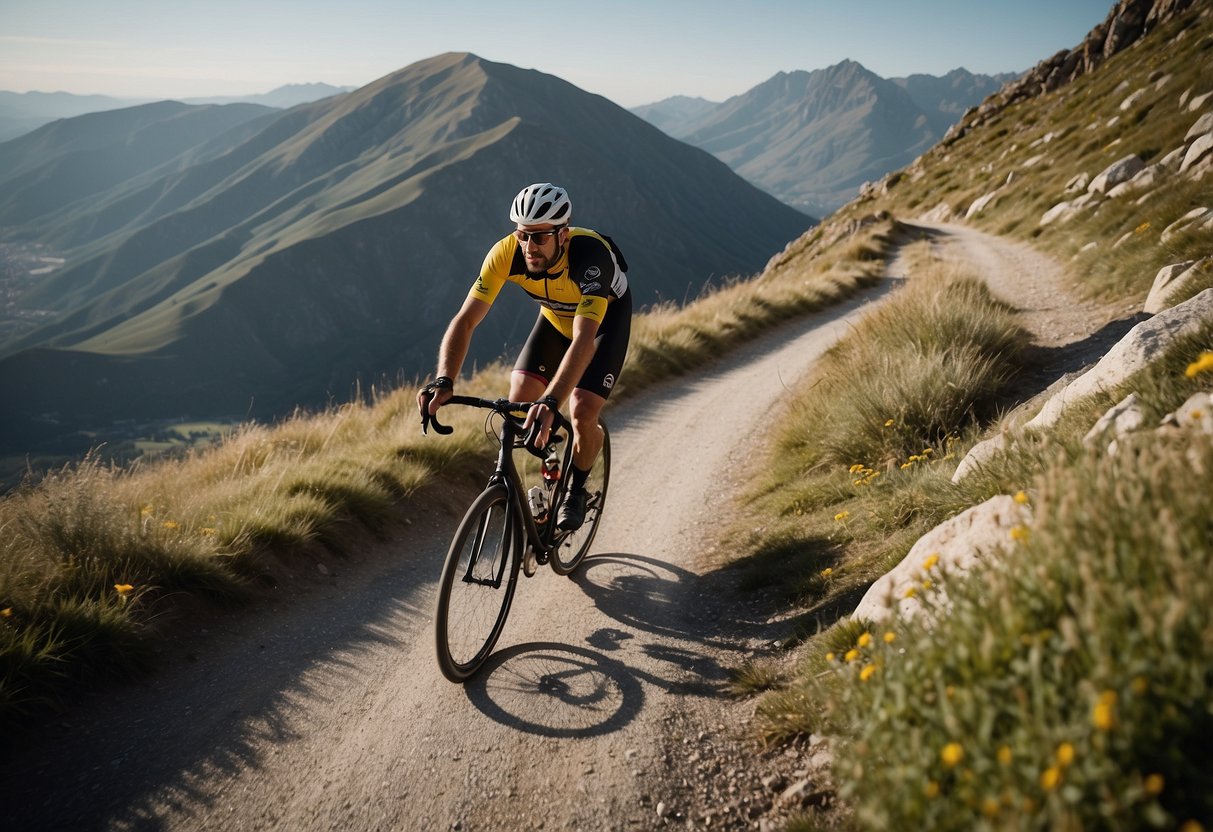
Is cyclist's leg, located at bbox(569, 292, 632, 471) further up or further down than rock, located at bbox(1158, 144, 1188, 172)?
further down

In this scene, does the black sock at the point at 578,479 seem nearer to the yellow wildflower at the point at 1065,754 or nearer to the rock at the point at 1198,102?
the yellow wildflower at the point at 1065,754

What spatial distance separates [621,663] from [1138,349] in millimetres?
4050

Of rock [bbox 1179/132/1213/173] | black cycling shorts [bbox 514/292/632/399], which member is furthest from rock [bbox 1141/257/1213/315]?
rock [bbox 1179/132/1213/173]

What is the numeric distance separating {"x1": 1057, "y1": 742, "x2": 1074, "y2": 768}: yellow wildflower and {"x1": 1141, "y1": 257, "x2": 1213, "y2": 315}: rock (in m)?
7.27

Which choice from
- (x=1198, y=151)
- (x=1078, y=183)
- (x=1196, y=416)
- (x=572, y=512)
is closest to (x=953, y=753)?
(x=1196, y=416)

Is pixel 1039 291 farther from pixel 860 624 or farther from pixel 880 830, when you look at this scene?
pixel 880 830

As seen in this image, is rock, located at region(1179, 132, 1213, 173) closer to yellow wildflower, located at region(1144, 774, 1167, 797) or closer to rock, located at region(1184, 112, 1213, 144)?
rock, located at region(1184, 112, 1213, 144)

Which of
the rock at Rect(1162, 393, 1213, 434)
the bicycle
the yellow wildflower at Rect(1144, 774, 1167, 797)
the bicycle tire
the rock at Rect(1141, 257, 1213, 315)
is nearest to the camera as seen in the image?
the yellow wildflower at Rect(1144, 774, 1167, 797)

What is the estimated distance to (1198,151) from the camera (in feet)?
47.7

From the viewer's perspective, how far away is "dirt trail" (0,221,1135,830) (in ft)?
11.9

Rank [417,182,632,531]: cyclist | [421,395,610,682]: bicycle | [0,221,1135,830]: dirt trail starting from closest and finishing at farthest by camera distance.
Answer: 1. [0,221,1135,830]: dirt trail
2. [421,395,610,682]: bicycle
3. [417,182,632,531]: cyclist

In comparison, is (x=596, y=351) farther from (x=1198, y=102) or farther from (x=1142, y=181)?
(x=1198, y=102)

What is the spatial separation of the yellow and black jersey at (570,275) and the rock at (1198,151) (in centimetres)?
1514

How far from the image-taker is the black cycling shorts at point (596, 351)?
5.88 meters
